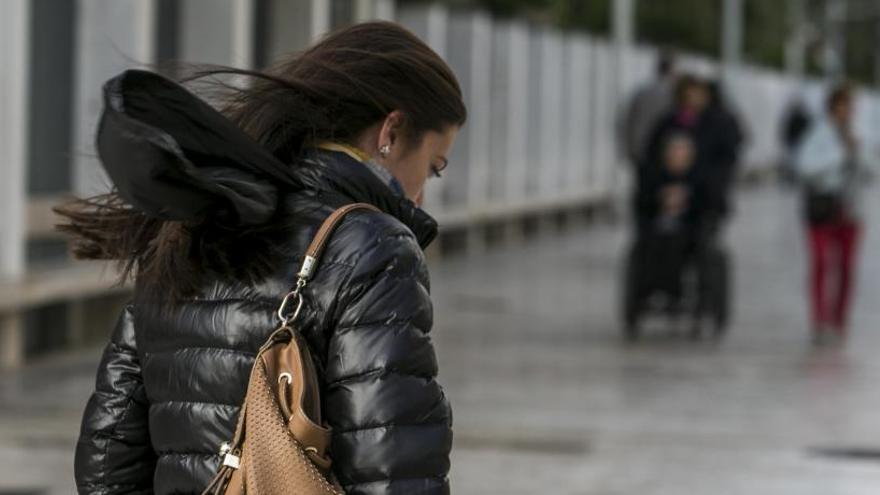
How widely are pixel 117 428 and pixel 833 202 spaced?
10509mm

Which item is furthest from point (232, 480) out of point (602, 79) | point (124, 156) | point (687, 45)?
point (687, 45)

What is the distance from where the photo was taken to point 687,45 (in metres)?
57.8

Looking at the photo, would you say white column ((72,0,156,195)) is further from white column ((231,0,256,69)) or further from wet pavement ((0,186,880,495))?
wet pavement ((0,186,880,495))

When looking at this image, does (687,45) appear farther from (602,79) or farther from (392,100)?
(392,100)

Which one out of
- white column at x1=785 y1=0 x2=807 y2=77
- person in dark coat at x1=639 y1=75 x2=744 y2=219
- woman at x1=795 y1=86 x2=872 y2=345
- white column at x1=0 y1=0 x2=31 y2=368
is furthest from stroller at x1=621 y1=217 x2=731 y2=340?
white column at x1=785 y1=0 x2=807 y2=77

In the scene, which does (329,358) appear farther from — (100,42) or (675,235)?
(675,235)

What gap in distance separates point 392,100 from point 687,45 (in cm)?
5555

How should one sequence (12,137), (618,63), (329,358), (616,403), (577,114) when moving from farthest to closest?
(618,63), (577,114), (12,137), (616,403), (329,358)

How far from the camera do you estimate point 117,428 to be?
307cm

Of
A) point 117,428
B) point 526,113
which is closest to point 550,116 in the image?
point 526,113

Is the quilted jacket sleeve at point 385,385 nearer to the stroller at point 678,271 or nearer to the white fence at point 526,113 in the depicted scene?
the stroller at point 678,271

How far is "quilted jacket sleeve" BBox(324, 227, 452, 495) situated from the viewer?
8.70 feet

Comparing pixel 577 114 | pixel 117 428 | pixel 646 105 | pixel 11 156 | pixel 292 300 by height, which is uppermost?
pixel 292 300

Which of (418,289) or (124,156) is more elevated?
(124,156)
